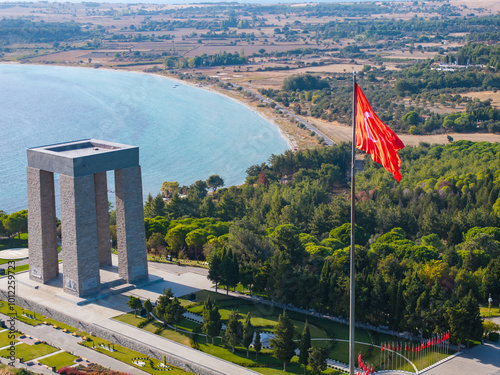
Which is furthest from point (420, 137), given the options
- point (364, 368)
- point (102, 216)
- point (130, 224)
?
point (364, 368)

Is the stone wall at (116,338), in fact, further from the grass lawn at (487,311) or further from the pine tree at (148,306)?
the grass lawn at (487,311)

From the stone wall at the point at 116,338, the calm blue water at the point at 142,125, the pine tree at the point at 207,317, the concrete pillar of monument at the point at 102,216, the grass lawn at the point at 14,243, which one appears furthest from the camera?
the calm blue water at the point at 142,125

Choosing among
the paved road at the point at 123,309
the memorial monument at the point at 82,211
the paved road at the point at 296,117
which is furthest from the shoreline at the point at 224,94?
the memorial monument at the point at 82,211

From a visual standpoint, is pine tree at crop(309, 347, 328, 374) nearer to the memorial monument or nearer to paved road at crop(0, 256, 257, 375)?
paved road at crop(0, 256, 257, 375)

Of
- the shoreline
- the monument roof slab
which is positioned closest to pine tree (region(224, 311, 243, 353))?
the monument roof slab

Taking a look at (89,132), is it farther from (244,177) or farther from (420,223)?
(420,223)

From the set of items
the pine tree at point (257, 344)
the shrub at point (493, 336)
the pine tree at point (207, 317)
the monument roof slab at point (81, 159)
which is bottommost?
the shrub at point (493, 336)

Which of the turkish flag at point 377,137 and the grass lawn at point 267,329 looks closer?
the turkish flag at point 377,137
